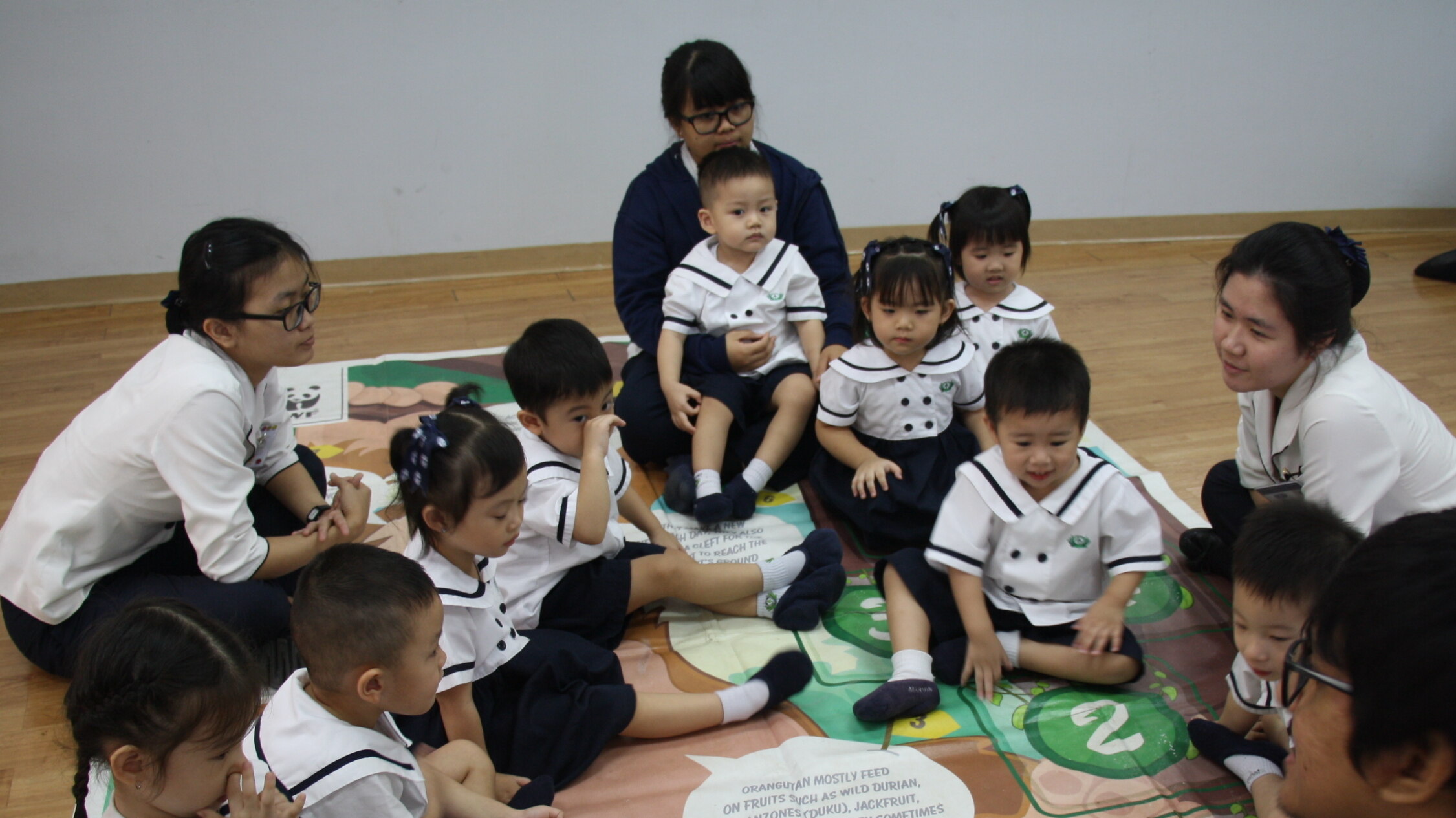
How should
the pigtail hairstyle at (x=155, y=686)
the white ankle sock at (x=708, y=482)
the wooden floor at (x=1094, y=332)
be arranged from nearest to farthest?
the pigtail hairstyle at (x=155, y=686) < the white ankle sock at (x=708, y=482) < the wooden floor at (x=1094, y=332)

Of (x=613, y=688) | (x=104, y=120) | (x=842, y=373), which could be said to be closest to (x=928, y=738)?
(x=613, y=688)

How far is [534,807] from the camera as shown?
142 centimetres

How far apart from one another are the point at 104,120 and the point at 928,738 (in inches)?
130

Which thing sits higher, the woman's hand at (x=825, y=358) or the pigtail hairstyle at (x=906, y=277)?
the pigtail hairstyle at (x=906, y=277)

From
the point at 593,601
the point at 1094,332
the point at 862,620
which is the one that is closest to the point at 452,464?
the point at 593,601

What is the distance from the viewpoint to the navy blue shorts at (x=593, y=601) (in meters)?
1.76

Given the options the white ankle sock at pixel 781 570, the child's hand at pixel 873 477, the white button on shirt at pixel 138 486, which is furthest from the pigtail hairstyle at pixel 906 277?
the white button on shirt at pixel 138 486

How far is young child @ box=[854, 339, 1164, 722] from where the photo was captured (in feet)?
5.28

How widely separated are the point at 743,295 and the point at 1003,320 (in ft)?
1.91

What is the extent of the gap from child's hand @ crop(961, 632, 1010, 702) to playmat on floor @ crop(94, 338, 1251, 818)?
0.02 m

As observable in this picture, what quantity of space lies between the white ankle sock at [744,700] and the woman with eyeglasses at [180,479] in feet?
2.49

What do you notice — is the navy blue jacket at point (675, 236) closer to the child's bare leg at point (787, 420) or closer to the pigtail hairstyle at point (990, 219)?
the child's bare leg at point (787, 420)

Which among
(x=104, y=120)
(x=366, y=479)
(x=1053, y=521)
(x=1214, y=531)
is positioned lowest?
(x=366, y=479)

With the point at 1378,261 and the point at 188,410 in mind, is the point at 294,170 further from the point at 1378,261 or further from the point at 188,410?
the point at 1378,261
